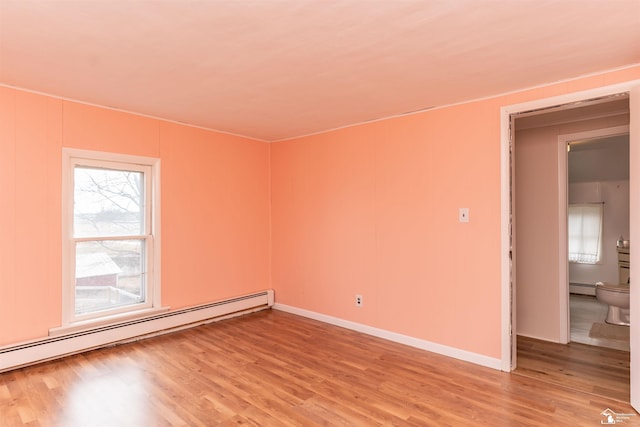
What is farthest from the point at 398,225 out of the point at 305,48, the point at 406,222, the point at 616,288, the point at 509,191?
the point at 616,288

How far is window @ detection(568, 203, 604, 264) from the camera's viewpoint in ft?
20.0

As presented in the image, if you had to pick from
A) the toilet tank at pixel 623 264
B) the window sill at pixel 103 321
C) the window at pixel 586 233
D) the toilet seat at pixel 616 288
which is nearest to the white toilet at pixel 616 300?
the toilet seat at pixel 616 288

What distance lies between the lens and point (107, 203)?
3.62 m

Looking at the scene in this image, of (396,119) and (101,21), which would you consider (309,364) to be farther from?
(101,21)

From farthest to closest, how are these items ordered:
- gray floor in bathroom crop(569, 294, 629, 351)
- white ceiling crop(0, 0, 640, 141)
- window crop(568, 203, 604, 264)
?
window crop(568, 203, 604, 264)
gray floor in bathroom crop(569, 294, 629, 351)
white ceiling crop(0, 0, 640, 141)

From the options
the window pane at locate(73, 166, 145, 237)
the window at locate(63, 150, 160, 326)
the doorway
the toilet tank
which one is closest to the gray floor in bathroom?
the doorway

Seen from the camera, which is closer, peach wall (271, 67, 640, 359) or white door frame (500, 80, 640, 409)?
white door frame (500, 80, 640, 409)

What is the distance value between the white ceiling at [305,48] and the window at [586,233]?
181 inches

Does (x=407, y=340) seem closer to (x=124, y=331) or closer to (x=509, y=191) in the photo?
(x=509, y=191)

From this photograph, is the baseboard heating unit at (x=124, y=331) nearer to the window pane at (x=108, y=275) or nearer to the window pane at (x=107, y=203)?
the window pane at (x=108, y=275)

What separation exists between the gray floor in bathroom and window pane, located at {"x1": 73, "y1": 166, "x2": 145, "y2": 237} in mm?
4857

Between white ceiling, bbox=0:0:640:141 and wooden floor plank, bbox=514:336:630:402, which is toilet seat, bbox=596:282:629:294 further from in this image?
white ceiling, bbox=0:0:640:141

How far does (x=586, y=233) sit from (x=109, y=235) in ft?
23.9

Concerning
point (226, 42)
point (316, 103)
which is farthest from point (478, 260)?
point (226, 42)
